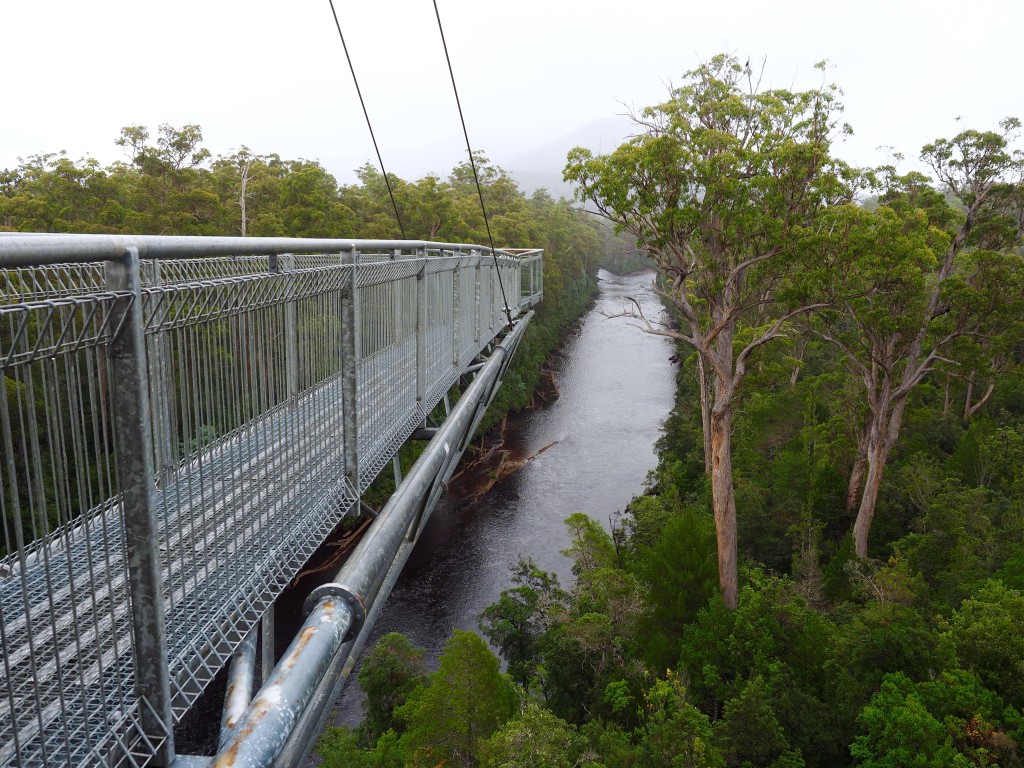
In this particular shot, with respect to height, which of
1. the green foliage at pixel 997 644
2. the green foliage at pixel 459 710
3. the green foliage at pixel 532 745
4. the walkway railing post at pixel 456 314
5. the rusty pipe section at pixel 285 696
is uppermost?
the walkway railing post at pixel 456 314

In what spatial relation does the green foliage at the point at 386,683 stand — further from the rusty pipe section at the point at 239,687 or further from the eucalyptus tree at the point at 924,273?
the rusty pipe section at the point at 239,687

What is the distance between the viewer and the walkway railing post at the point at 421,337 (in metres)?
4.78

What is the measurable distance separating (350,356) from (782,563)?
13.6 meters

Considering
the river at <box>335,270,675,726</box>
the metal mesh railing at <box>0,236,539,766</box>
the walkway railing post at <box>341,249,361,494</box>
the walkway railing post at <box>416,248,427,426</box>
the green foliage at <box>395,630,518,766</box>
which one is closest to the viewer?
the metal mesh railing at <box>0,236,539,766</box>

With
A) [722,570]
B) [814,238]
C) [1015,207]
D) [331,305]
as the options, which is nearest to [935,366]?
[1015,207]

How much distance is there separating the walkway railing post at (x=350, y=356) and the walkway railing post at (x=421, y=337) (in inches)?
59.2

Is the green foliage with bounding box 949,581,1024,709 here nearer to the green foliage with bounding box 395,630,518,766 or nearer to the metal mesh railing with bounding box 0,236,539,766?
the green foliage with bounding box 395,630,518,766

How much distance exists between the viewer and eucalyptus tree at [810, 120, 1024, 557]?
1134cm

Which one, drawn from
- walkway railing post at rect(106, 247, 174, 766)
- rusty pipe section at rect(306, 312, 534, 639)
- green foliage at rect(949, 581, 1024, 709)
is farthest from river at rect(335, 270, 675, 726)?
walkway railing post at rect(106, 247, 174, 766)

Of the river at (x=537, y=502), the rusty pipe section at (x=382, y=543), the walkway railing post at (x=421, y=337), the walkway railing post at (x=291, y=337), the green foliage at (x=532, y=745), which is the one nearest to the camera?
the rusty pipe section at (x=382, y=543)

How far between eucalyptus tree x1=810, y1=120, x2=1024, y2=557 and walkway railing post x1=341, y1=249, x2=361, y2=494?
9836mm

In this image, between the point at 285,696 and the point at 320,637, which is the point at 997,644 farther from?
the point at 285,696

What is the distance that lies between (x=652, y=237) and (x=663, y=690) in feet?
24.2

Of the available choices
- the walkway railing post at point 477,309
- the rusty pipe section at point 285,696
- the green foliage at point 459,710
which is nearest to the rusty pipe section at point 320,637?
the rusty pipe section at point 285,696
